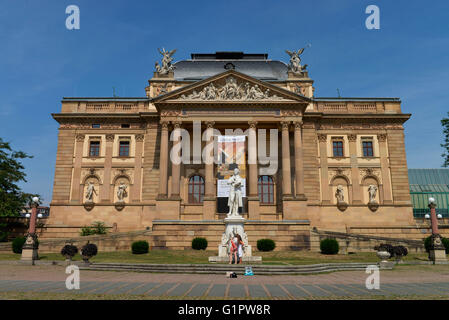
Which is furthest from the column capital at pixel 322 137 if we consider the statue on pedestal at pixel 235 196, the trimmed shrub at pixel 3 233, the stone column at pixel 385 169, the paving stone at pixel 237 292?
the trimmed shrub at pixel 3 233

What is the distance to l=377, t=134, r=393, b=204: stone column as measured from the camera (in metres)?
40.6

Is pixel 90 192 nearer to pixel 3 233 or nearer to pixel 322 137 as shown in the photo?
pixel 3 233

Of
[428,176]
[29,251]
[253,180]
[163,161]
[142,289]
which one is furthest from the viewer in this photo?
[428,176]

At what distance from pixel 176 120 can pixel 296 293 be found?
99.8 ft

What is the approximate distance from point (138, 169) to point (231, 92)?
14.5 m

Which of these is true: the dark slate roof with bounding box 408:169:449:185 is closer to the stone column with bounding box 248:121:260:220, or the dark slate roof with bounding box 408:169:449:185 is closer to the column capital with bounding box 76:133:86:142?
the stone column with bounding box 248:121:260:220

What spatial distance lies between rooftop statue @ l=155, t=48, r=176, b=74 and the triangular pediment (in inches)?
265

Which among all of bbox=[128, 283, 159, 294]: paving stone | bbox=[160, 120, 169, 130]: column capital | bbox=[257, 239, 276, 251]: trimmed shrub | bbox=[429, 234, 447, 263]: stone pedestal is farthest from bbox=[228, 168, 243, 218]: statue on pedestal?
bbox=[160, 120, 169, 130]: column capital

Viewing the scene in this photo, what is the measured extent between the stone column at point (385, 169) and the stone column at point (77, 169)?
36379mm

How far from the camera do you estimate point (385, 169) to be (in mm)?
41625

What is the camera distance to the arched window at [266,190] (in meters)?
41.0

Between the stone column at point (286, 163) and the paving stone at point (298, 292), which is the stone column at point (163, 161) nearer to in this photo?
the stone column at point (286, 163)

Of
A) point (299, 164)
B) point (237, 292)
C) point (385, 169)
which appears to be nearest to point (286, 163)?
point (299, 164)

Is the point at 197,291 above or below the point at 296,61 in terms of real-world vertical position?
below
